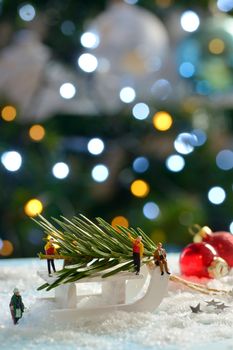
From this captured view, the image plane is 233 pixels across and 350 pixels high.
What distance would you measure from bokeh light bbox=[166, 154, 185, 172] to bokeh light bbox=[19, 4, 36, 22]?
0.61 meters

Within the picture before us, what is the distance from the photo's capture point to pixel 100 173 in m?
2.37

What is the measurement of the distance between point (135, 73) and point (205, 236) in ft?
3.55

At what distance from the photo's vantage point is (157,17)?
241 cm

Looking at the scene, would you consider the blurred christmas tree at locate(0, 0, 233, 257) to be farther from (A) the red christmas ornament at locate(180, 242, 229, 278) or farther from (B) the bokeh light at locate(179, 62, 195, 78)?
(A) the red christmas ornament at locate(180, 242, 229, 278)

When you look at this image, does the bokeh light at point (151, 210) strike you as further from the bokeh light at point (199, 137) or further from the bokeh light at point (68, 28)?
the bokeh light at point (68, 28)

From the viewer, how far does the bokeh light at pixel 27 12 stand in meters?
2.27

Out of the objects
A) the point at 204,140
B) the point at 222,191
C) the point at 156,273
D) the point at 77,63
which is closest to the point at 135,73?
the point at 77,63

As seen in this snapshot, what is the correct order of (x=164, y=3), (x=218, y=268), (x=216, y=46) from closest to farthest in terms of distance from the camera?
(x=218, y=268)
(x=216, y=46)
(x=164, y=3)

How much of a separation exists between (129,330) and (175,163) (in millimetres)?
1650

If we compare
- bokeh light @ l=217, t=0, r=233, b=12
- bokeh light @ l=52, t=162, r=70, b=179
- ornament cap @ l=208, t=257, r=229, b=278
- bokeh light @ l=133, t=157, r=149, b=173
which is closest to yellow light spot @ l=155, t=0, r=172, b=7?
bokeh light @ l=217, t=0, r=233, b=12

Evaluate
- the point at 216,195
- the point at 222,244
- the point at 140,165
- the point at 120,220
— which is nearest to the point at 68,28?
the point at 140,165

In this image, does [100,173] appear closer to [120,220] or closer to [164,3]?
[120,220]

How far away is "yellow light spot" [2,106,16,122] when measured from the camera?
2.18 metres

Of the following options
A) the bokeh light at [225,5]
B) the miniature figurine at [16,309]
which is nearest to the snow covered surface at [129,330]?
the miniature figurine at [16,309]
